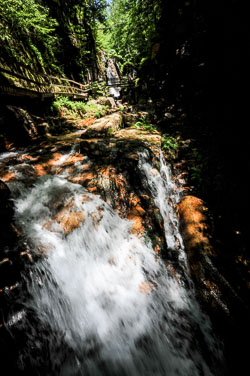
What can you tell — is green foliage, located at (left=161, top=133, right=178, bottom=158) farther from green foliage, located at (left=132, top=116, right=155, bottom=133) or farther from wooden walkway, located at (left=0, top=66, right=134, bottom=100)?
wooden walkway, located at (left=0, top=66, right=134, bottom=100)

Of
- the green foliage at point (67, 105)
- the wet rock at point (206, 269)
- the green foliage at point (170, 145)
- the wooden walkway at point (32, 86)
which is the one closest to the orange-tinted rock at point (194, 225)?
the wet rock at point (206, 269)

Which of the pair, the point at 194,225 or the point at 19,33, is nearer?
the point at 194,225

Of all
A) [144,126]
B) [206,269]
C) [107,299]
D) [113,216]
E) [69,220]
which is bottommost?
[206,269]

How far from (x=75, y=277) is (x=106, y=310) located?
0.68 metres

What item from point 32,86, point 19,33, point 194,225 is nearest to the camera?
point 194,225

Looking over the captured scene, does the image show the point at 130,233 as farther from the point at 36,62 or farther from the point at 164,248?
the point at 36,62

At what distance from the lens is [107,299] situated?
2.31 m

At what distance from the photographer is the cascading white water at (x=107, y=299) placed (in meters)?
1.90

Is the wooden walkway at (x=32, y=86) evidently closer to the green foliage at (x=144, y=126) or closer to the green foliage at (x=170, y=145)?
the green foliage at (x=144, y=126)

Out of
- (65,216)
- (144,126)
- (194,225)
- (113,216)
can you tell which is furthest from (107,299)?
(144,126)

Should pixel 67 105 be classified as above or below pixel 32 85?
below

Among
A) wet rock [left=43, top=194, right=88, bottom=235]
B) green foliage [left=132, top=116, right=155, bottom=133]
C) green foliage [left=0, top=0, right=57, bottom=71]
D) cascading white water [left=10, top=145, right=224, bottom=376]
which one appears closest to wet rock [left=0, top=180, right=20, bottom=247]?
cascading white water [left=10, top=145, right=224, bottom=376]

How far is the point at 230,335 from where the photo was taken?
2195mm

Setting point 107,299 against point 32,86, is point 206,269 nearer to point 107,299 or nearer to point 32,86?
point 107,299
